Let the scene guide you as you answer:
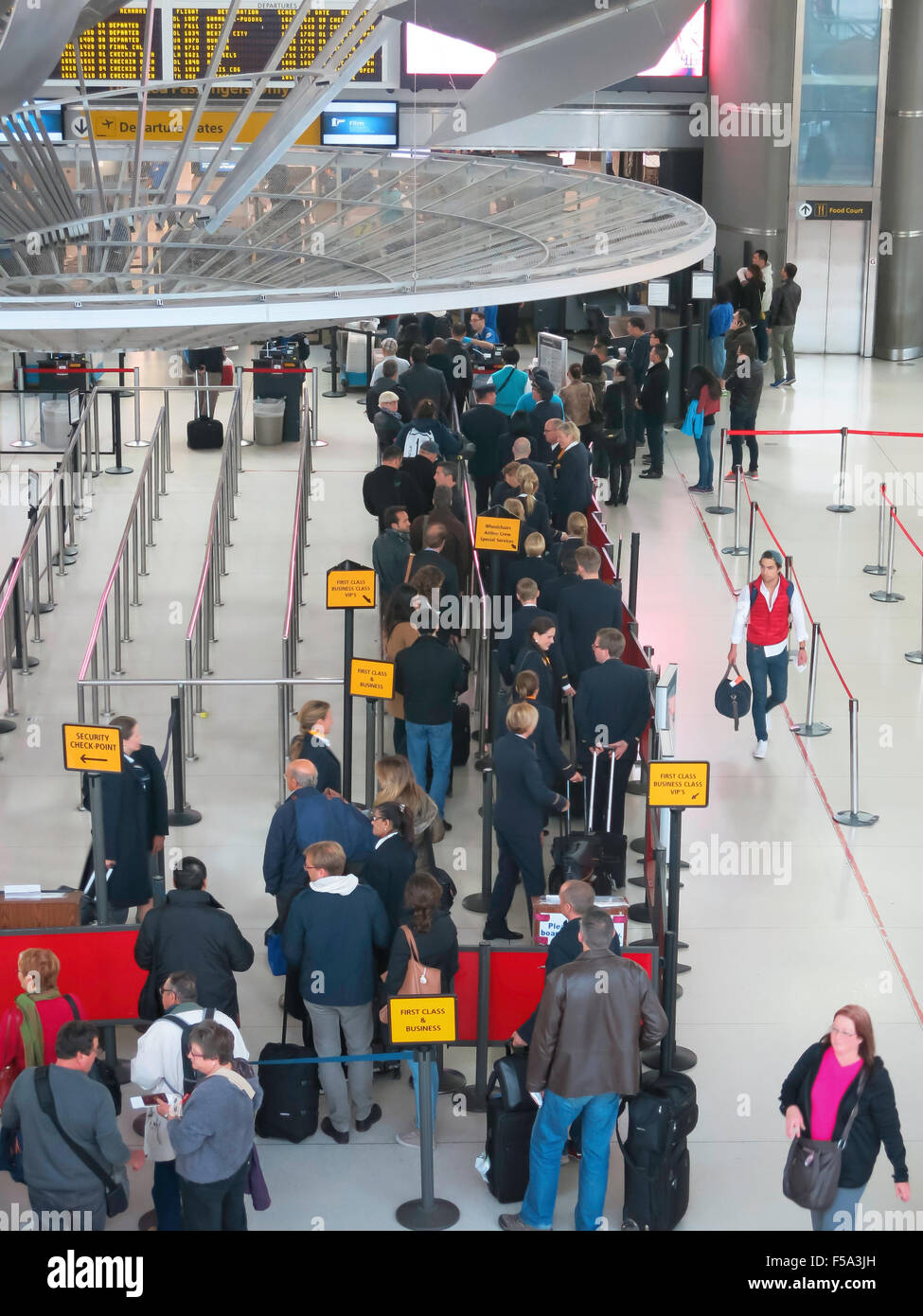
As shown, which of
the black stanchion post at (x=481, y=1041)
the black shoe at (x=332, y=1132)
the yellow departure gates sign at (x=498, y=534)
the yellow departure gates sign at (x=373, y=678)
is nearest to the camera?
the black stanchion post at (x=481, y=1041)

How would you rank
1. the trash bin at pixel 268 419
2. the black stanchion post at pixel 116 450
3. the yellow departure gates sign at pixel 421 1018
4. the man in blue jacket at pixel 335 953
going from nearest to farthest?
the yellow departure gates sign at pixel 421 1018 → the man in blue jacket at pixel 335 953 → the black stanchion post at pixel 116 450 → the trash bin at pixel 268 419

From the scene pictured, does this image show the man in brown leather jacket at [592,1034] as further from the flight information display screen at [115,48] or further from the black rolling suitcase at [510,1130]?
the flight information display screen at [115,48]

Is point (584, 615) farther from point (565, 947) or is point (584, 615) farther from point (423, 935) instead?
point (565, 947)

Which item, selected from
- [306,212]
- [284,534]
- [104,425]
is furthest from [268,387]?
[306,212]

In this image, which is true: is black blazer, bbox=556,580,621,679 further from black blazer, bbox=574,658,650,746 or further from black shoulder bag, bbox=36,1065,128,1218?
black shoulder bag, bbox=36,1065,128,1218

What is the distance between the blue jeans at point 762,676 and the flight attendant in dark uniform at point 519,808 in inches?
131

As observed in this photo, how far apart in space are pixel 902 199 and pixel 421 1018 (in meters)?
22.4

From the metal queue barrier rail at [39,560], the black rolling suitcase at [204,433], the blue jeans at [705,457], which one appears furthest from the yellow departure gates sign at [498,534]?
the black rolling suitcase at [204,433]

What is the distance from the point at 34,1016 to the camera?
720cm

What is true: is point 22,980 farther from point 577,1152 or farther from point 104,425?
point 104,425

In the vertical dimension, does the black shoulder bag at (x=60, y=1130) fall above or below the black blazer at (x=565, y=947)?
below

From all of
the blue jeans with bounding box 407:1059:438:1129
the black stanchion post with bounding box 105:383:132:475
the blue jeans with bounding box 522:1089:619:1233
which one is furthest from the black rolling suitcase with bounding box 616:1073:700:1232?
the black stanchion post with bounding box 105:383:132:475

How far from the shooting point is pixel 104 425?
21625 mm

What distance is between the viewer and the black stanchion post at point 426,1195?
701cm
